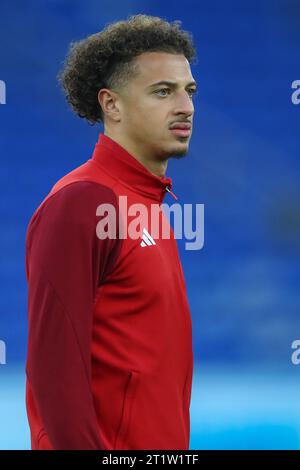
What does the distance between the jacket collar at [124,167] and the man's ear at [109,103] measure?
5 centimetres

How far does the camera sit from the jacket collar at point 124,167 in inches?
71.5

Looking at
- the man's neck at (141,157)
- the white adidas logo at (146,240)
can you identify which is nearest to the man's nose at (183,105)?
the man's neck at (141,157)

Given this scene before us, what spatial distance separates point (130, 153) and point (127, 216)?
0.20m

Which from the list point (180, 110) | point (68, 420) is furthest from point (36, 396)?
point (180, 110)

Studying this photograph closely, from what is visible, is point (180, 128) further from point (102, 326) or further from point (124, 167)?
point (102, 326)

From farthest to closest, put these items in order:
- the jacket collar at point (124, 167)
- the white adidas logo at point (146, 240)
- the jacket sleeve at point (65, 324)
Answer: the jacket collar at point (124, 167) < the white adidas logo at point (146, 240) < the jacket sleeve at point (65, 324)

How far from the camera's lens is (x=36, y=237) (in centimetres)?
163

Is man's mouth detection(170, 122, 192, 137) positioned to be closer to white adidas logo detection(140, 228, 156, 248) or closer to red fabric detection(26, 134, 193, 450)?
red fabric detection(26, 134, 193, 450)

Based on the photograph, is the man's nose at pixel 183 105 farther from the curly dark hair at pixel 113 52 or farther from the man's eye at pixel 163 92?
the curly dark hair at pixel 113 52

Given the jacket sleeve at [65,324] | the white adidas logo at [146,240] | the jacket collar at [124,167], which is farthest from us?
the jacket collar at [124,167]

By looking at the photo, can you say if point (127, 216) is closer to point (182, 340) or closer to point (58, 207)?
point (58, 207)

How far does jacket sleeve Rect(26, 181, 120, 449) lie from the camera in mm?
1526

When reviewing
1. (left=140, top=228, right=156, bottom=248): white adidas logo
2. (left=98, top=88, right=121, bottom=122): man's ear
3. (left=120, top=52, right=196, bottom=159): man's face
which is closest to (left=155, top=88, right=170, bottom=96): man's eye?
(left=120, top=52, right=196, bottom=159): man's face

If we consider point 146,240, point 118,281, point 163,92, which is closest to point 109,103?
point 163,92
